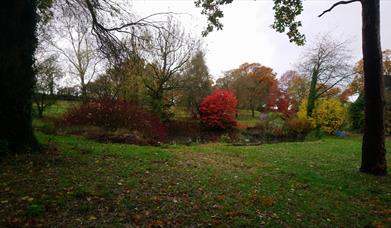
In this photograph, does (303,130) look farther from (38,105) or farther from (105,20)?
(38,105)

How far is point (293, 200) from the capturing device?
4.69m

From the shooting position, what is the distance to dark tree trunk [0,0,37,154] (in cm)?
554

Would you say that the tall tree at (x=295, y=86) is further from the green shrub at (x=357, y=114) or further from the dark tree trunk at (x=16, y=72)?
the dark tree trunk at (x=16, y=72)

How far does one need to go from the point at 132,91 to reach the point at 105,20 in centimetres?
1403

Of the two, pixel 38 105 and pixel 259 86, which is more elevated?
pixel 259 86

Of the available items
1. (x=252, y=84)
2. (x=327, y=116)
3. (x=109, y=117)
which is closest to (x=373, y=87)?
(x=109, y=117)

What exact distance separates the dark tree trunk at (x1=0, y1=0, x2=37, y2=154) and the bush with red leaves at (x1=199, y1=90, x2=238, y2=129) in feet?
59.0

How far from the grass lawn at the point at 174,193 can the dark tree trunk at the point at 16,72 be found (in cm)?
65

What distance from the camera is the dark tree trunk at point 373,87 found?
6.35 m

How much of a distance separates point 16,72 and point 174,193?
4.73 metres

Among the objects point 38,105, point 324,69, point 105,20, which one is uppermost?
point 324,69

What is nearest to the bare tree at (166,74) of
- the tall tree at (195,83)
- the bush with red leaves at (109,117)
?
the tall tree at (195,83)

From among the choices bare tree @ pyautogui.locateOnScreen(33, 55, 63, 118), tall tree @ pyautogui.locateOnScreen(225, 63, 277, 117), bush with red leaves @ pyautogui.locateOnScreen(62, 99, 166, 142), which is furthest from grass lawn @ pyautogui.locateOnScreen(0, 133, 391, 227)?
tall tree @ pyautogui.locateOnScreen(225, 63, 277, 117)

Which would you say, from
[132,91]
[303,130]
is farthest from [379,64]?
[132,91]
